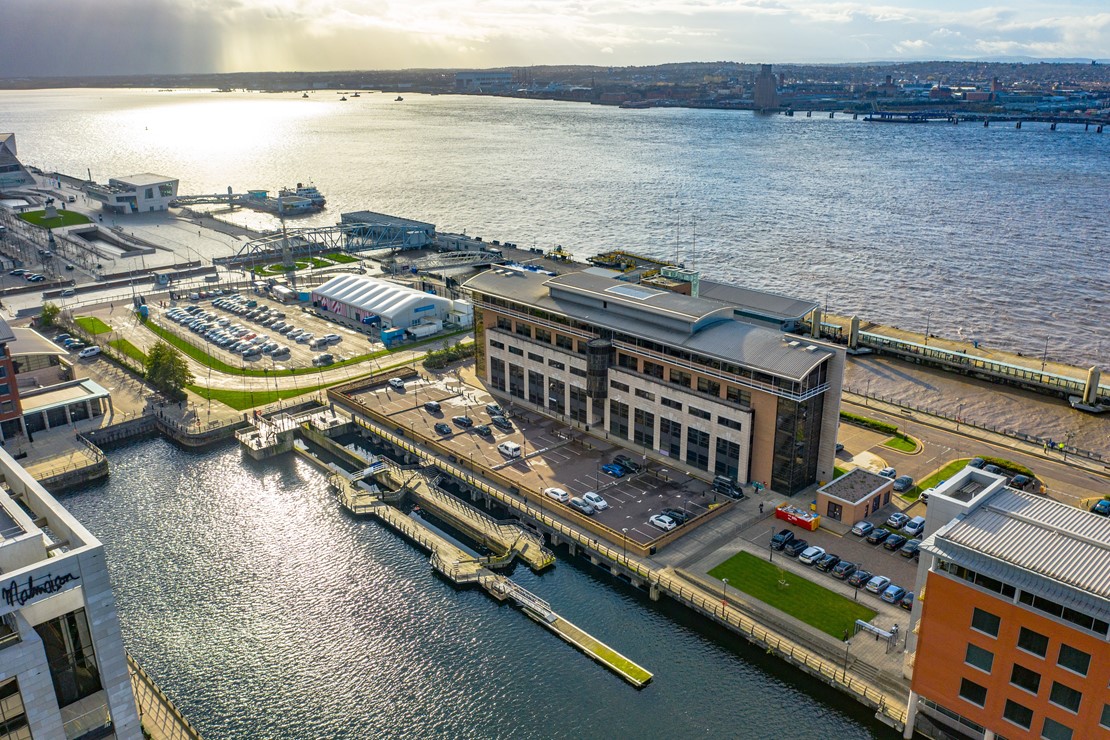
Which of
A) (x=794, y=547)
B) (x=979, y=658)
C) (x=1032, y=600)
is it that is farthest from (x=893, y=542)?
(x=1032, y=600)

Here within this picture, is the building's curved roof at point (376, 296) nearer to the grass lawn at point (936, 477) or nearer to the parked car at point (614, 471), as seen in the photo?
the parked car at point (614, 471)

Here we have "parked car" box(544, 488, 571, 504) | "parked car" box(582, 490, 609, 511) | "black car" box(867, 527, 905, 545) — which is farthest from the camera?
"parked car" box(544, 488, 571, 504)

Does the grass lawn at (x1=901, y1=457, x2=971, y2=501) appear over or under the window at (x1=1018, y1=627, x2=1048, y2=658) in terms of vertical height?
under

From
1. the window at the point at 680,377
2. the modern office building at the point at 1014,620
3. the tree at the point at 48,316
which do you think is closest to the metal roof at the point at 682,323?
the window at the point at 680,377

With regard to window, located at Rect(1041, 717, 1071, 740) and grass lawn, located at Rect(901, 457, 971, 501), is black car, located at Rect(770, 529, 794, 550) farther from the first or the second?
window, located at Rect(1041, 717, 1071, 740)

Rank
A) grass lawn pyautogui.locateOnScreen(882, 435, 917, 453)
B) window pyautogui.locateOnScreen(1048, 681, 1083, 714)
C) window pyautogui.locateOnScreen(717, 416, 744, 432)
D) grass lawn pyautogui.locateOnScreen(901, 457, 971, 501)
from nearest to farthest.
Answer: window pyautogui.locateOnScreen(1048, 681, 1083, 714)
grass lawn pyautogui.locateOnScreen(901, 457, 971, 501)
window pyautogui.locateOnScreen(717, 416, 744, 432)
grass lawn pyautogui.locateOnScreen(882, 435, 917, 453)

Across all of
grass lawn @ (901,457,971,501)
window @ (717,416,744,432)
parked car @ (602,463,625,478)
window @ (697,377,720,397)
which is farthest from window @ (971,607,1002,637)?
parked car @ (602,463,625,478)

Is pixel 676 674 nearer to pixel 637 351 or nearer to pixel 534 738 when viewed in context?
pixel 534 738
